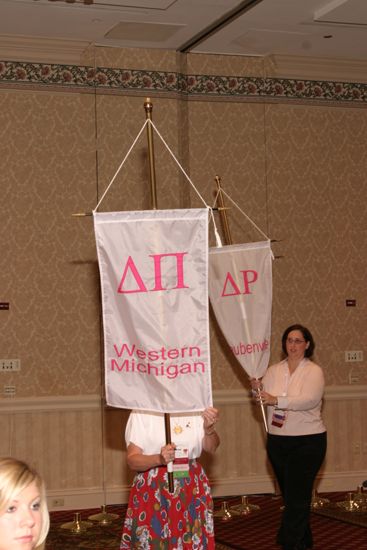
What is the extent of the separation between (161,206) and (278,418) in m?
2.70

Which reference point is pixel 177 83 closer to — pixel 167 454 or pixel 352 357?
pixel 352 357

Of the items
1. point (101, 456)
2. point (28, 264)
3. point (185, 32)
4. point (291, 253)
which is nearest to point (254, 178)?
point (291, 253)

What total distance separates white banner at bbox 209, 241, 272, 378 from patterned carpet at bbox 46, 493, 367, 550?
1212 mm

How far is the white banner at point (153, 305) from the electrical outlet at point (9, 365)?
3907 millimetres

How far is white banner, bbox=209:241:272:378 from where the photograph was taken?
7297mm

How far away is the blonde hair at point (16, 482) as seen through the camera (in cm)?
242

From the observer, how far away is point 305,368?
695cm

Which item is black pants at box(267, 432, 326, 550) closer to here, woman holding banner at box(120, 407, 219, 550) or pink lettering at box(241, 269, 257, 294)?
pink lettering at box(241, 269, 257, 294)

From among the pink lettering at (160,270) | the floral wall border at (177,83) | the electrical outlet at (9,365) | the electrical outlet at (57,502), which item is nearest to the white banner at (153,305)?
the pink lettering at (160,270)

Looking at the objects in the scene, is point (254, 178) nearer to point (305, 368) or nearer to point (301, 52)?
point (301, 52)

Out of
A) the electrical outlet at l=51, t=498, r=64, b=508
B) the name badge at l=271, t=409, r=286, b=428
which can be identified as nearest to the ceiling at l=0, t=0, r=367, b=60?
the name badge at l=271, t=409, r=286, b=428

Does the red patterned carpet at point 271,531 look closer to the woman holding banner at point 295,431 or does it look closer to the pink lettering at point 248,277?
the woman holding banner at point 295,431

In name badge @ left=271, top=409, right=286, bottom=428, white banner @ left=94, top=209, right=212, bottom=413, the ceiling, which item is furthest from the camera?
the ceiling

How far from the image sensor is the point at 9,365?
848cm
